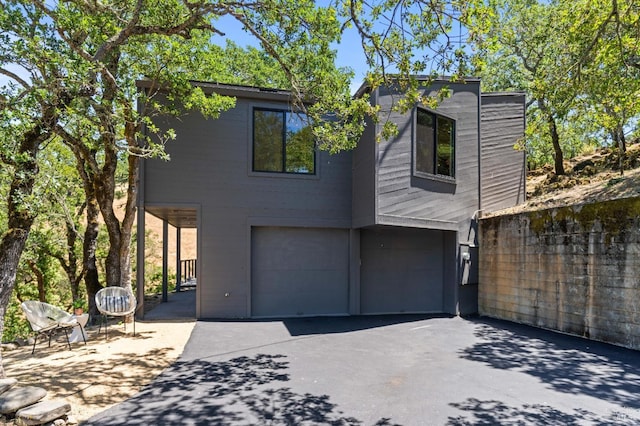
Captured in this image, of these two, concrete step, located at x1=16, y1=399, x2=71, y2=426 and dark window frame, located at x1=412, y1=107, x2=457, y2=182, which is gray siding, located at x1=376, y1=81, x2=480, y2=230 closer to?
dark window frame, located at x1=412, y1=107, x2=457, y2=182

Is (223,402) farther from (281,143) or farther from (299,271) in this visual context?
(281,143)

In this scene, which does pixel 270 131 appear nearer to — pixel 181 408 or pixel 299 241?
pixel 299 241

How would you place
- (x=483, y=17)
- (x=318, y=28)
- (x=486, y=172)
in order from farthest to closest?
1. (x=486, y=172)
2. (x=318, y=28)
3. (x=483, y=17)

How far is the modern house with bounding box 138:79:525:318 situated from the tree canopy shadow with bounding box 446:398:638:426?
13.8 feet

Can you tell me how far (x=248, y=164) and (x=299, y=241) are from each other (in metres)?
2.09

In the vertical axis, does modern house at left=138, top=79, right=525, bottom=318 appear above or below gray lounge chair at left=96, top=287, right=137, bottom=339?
above

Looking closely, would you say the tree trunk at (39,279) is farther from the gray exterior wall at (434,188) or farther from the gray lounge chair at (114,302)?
the gray exterior wall at (434,188)

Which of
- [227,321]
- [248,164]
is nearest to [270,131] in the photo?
[248,164]

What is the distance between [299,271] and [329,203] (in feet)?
5.61

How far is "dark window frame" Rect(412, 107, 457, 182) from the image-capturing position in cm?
802

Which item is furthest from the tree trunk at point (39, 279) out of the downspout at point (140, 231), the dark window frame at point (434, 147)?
the dark window frame at point (434, 147)

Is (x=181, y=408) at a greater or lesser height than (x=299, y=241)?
lesser

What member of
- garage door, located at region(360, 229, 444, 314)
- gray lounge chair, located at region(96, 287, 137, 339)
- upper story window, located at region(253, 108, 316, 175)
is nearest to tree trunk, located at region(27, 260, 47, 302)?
gray lounge chair, located at region(96, 287, 137, 339)

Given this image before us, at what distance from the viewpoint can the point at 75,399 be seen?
3859 mm
